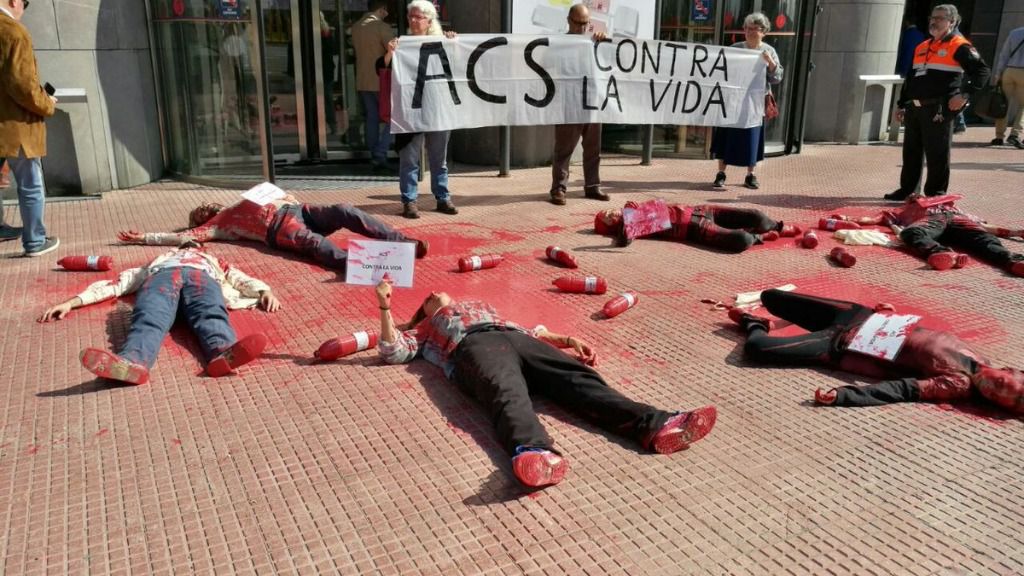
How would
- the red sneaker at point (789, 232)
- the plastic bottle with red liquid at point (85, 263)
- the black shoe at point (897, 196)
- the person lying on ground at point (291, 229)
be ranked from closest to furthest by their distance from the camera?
the plastic bottle with red liquid at point (85, 263)
the person lying on ground at point (291, 229)
the red sneaker at point (789, 232)
the black shoe at point (897, 196)

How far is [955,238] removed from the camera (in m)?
7.38

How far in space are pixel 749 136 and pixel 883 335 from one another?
605 cm

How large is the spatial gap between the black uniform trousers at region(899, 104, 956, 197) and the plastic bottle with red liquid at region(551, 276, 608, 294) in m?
5.16

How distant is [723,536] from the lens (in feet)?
10.4

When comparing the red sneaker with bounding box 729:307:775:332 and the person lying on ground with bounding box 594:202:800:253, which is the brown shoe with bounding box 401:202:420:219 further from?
the red sneaker with bounding box 729:307:775:332

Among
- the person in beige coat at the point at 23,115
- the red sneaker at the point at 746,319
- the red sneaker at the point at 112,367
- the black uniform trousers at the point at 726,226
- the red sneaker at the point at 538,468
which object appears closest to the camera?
the red sneaker at the point at 538,468

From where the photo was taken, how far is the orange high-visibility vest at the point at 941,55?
28.6 feet

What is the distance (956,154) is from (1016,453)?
435 inches

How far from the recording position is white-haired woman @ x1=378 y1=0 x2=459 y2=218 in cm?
824

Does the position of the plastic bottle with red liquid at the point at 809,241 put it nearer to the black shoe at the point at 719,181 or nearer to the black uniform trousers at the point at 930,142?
the black uniform trousers at the point at 930,142

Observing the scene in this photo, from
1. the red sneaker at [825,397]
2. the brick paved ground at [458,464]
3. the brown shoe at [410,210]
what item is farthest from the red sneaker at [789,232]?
the red sneaker at [825,397]

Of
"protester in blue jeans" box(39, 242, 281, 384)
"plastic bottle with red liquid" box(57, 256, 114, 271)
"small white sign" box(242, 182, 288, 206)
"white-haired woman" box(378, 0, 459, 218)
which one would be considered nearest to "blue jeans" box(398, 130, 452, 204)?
"white-haired woman" box(378, 0, 459, 218)

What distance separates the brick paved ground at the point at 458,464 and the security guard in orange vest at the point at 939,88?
343 cm

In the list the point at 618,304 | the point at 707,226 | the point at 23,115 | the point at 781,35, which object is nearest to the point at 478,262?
the point at 618,304
